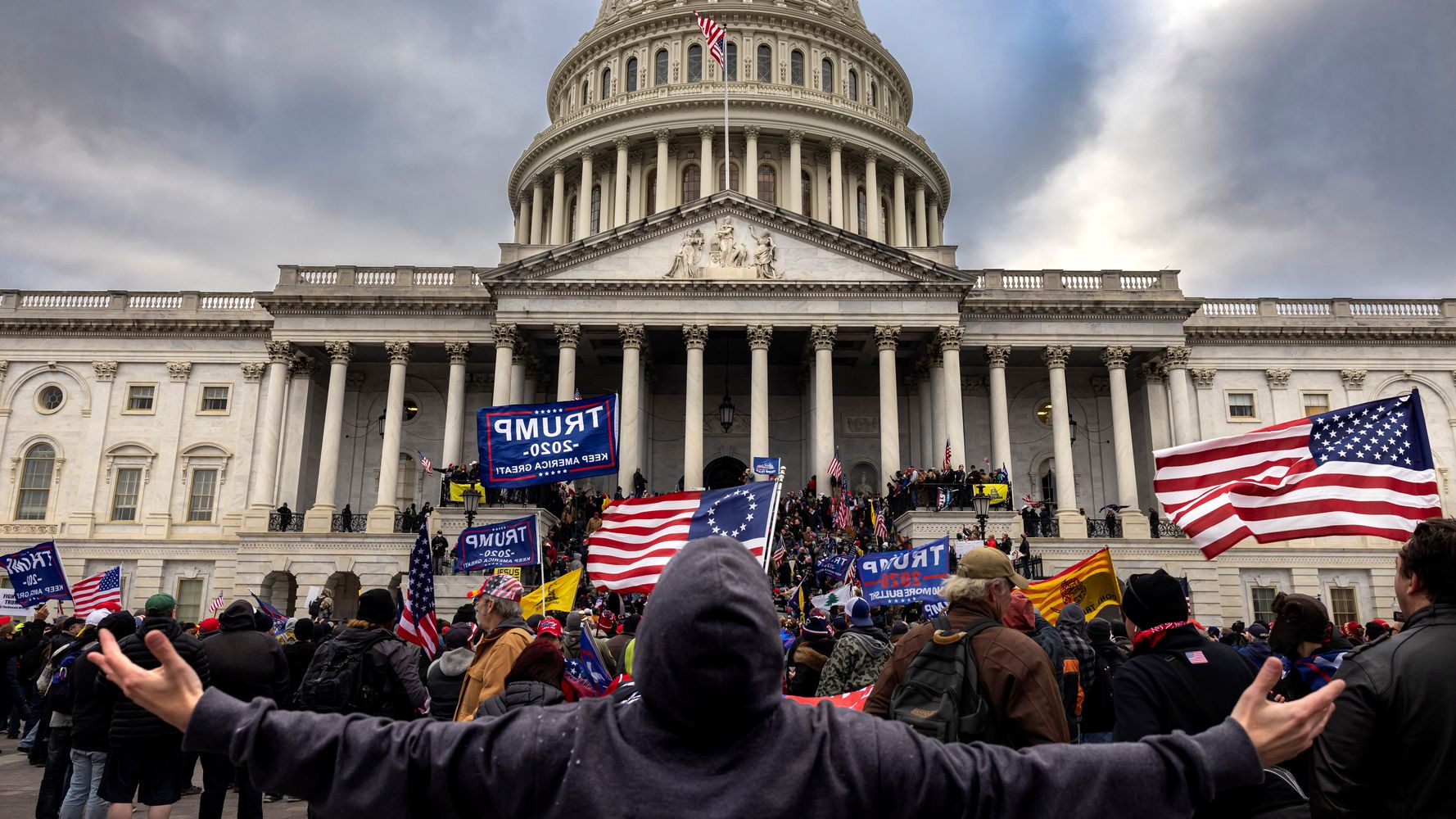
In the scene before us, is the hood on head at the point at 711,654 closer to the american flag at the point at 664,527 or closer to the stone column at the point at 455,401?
the american flag at the point at 664,527

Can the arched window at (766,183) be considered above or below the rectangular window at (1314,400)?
above

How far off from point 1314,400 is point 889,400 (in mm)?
19413

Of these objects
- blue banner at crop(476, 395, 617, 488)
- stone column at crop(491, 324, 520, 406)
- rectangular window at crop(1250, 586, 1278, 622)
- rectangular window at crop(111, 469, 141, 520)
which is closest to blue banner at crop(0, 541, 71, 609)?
blue banner at crop(476, 395, 617, 488)

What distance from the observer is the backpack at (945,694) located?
4.71 m

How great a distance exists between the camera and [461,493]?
3238 cm

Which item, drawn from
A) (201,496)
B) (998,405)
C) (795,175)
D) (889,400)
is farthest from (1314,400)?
(201,496)

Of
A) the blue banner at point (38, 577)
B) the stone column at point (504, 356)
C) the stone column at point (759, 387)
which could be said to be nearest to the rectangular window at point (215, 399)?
the stone column at point (504, 356)

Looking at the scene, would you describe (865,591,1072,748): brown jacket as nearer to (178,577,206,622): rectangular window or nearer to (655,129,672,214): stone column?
(178,577,206,622): rectangular window

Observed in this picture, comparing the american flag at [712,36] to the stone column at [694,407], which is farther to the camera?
the american flag at [712,36]

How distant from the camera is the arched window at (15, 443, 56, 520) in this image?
41375 mm

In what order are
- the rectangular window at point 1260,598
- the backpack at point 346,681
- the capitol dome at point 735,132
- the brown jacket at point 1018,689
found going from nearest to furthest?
the brown jacket at point 1018,689, the backpack at point 346,681, the rectangular window at point 1260,598, the capitol dome at point 735,132

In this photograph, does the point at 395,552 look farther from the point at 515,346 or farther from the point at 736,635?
the point at 736,635

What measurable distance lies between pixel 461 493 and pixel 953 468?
1744cm

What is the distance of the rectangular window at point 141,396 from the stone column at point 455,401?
13556 millimetres
